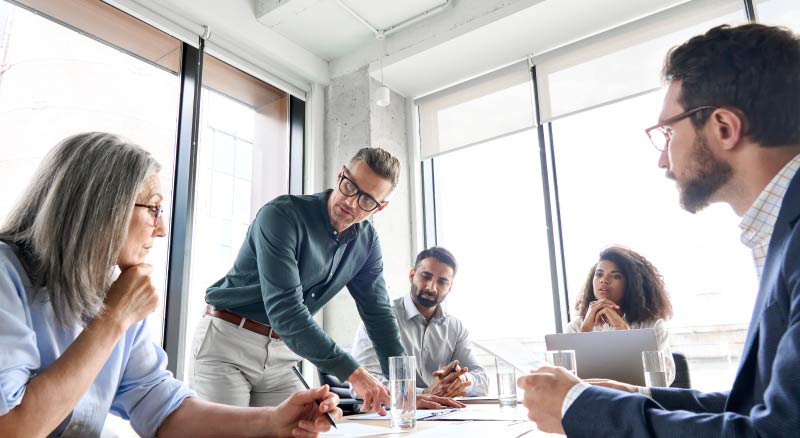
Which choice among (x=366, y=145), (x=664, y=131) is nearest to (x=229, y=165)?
(x=366, y=145)

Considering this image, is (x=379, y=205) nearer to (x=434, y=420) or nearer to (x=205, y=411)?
(x=434, y=420)

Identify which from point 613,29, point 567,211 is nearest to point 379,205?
point 567,211

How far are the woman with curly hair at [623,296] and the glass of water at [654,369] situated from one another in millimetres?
1260

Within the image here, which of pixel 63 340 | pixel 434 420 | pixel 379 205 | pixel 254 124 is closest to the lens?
pixel 63 340

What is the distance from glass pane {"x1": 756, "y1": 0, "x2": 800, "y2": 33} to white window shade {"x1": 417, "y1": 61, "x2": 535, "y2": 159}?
1284mm

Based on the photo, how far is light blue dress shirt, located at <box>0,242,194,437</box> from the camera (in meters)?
0.85

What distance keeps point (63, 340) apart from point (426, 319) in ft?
6.81

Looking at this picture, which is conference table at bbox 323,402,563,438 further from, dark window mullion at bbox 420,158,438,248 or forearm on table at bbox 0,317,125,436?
dark window mullion at bbox 420,158,438,248

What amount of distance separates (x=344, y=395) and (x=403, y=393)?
0.69 meters

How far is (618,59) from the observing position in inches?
129

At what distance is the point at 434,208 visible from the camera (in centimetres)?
404

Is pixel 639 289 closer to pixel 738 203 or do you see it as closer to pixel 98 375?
pixel 738 203

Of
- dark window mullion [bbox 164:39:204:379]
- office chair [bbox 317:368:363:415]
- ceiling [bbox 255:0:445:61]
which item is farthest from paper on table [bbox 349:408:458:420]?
ceiling [bbox 255:0:445:61]

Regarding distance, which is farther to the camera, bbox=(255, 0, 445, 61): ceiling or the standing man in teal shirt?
bbox=(255, 0, 445, 61): ceiling
